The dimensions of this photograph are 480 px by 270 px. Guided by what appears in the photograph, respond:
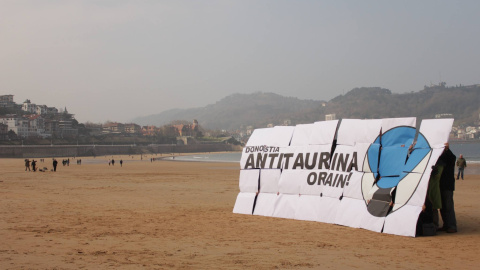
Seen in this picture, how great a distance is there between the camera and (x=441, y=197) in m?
10.8

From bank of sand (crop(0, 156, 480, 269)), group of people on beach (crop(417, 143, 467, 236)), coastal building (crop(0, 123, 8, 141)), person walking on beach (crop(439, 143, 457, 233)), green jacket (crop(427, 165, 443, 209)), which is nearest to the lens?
bank of sand (crop(0, 156, 480, 269))

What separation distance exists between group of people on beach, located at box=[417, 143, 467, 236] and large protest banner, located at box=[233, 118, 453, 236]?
0.35 m

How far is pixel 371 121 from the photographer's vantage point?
11766 millimetres

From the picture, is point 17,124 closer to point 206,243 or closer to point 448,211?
point 206,243

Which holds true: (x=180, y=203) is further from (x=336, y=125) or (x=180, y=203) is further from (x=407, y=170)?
(x=407, y=170)

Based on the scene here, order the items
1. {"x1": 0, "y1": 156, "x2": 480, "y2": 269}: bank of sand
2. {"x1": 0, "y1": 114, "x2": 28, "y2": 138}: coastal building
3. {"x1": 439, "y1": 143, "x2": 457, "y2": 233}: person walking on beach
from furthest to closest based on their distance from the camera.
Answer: {"x1": 0, "y1": 114, "x2": 28, "y2": 138}: coastal building < {"x1": 439, "y1": 143, "x2": 457, "y2": 233}: person walking on beach < {"x1": 0, "y1": 156, "x2": 480, "y2": 269}: bank of sand

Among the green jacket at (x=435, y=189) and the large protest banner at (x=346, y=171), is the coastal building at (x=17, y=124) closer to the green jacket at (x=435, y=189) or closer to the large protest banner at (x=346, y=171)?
the large protest banner at (x=346, y=171)

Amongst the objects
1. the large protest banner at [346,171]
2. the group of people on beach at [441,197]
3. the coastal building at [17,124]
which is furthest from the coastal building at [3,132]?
the group of people on beach at [441,197]

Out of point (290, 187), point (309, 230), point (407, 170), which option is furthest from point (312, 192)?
point (407, 170)

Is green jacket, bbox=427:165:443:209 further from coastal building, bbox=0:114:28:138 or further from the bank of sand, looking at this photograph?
coastal building, bbox=0:114:28:138

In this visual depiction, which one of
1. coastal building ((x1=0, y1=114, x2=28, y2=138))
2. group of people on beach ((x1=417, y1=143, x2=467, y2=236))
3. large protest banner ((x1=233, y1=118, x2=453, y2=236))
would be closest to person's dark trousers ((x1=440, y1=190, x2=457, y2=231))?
group of people on beach ((x1=417, y1=143, x2=467, y2=236))

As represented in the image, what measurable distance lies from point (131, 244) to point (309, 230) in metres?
3.78

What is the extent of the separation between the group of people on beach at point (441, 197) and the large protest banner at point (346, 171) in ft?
1.16

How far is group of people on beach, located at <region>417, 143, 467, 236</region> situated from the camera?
1039 cm
